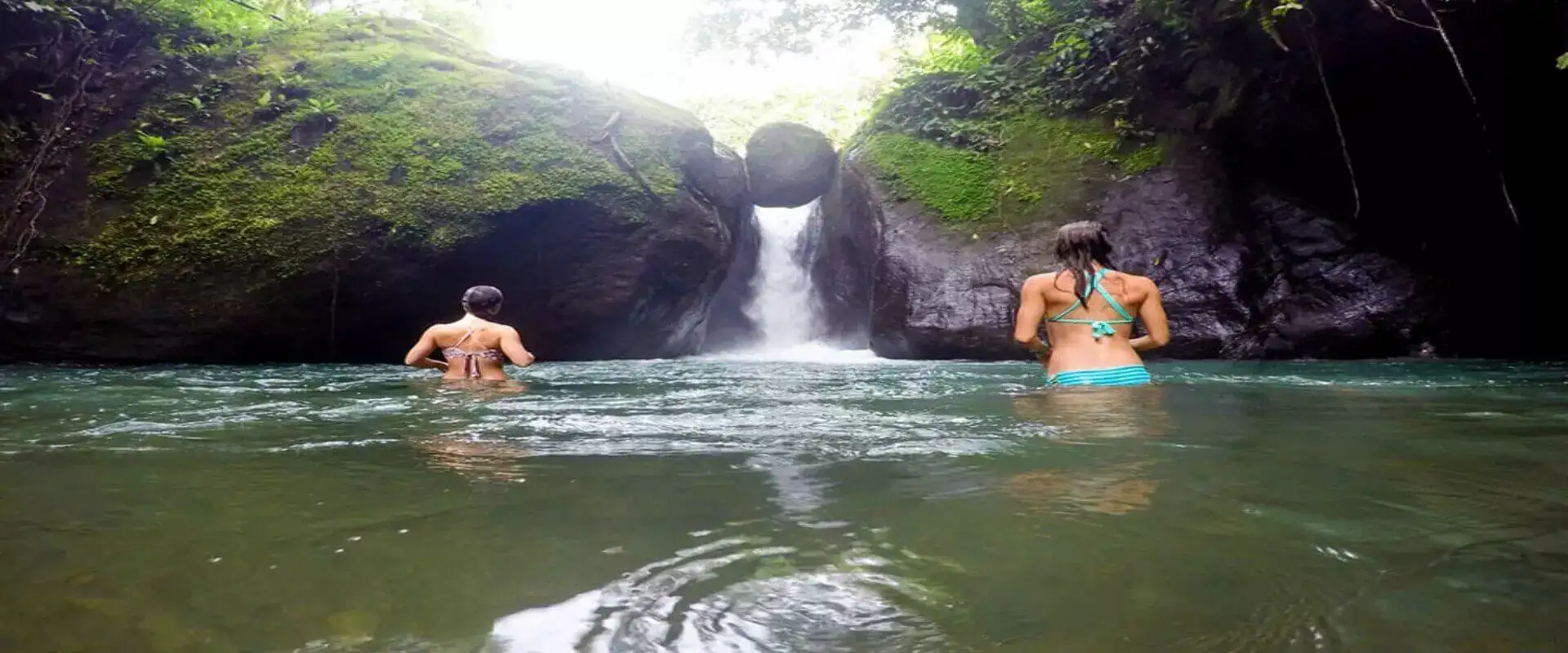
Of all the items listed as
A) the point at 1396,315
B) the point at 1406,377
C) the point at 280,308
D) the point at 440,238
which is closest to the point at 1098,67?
the point at 1396,315

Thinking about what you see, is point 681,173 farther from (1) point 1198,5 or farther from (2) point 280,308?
(1) point 1198,5

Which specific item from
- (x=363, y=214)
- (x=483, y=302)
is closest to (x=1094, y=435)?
(x=483, y=302)

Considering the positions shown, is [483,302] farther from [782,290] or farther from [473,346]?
[782,290]

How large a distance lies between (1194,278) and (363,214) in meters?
9.03

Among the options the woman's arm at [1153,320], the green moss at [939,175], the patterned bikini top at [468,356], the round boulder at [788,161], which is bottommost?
the patterned bikini top at [468,356]

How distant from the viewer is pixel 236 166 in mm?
9883

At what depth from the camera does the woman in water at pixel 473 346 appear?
6434mm

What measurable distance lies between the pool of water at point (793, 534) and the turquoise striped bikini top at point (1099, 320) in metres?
1.56

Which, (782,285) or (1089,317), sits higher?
(782,285)

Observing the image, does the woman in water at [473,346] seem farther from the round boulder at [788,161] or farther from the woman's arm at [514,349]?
the round boulder at [788,161]

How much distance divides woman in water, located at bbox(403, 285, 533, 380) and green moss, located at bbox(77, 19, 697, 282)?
365cm

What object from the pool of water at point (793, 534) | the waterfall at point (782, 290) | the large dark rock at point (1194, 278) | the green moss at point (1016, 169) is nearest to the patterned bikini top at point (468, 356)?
the pool of water at point (793, 534)

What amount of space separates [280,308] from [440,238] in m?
1.80

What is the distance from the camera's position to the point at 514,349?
6.36m
